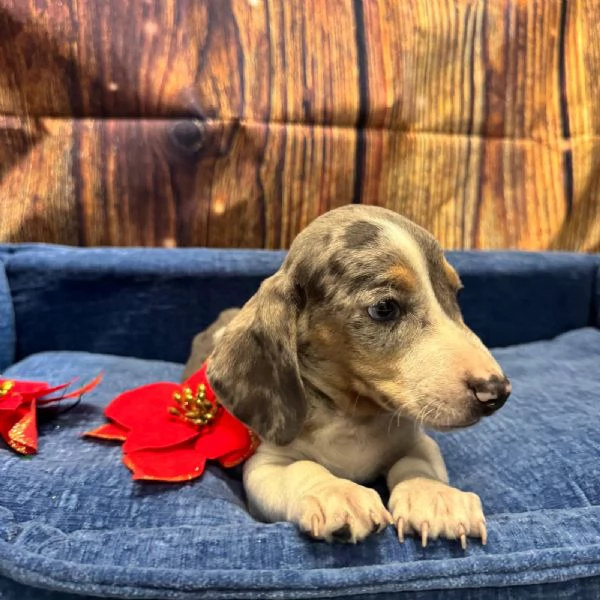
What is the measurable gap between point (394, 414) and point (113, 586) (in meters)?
0.63

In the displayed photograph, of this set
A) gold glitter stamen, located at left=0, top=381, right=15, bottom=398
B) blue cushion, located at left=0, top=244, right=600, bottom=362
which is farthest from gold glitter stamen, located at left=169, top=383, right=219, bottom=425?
blue cushion, located at left=0, top=244, right=600, bottom=362

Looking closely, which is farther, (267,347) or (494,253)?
(494,253)

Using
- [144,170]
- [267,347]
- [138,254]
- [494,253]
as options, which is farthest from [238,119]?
[267,347]

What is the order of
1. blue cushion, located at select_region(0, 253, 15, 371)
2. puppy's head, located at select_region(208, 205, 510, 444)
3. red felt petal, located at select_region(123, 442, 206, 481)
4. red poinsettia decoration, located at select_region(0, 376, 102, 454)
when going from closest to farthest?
puppy's head, located at select_region(208, 205, 510, 444), red felt petal, located at select_region(123, 442, 206, 481), red poinsettia decoration, located at select_region(0, 376, 102, 454), blue cushion, located at select_region(0, 253, 15, 371)

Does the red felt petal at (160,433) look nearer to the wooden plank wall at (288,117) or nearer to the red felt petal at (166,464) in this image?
the red felt petal at (166,464)

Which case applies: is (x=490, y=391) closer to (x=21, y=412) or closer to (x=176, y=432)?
(x=176, y=432)

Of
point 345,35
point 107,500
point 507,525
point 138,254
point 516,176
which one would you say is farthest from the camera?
point 516,176

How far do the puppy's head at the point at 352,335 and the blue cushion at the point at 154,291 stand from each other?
0.97 metres

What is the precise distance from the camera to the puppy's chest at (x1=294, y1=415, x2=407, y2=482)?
1.40 m

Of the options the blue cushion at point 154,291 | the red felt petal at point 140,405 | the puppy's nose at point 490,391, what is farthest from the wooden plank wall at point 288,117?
the puppy's nose at point 490,391

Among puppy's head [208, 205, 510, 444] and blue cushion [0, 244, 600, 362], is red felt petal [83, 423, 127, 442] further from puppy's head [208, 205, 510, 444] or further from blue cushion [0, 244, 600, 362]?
A: blue cushion [0, 244, 600, 362]

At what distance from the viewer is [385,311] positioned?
1303mm

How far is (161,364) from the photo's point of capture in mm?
2350

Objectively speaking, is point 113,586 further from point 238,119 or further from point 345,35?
point 345,35
